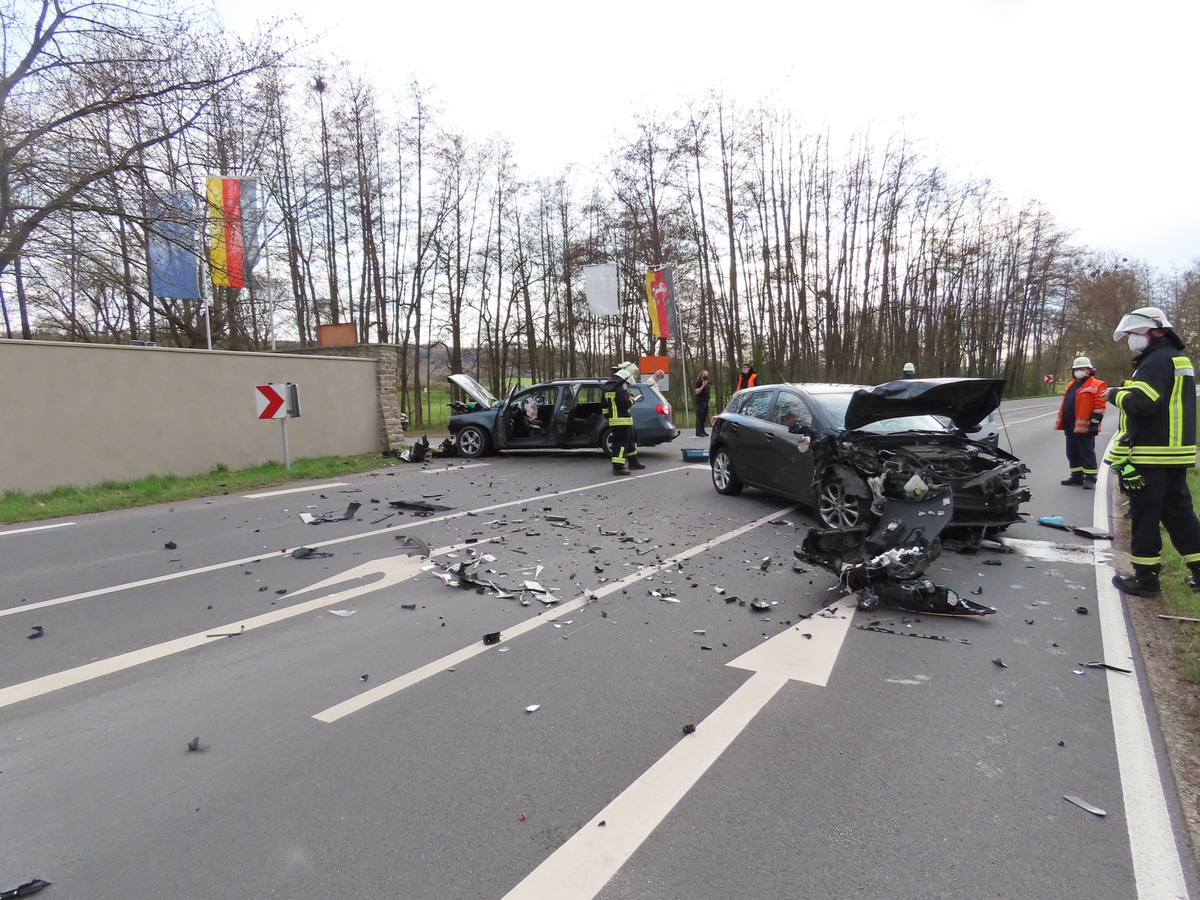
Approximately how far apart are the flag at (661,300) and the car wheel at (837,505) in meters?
19.0

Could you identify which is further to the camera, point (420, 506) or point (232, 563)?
point (420, 506)

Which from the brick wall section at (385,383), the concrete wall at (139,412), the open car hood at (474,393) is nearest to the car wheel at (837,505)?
the open car hood at (474,393)

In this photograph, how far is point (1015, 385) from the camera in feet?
204

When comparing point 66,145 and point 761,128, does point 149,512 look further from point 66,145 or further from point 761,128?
point 761,128

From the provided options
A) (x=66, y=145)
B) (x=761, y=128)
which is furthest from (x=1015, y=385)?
(x=66, y=145)

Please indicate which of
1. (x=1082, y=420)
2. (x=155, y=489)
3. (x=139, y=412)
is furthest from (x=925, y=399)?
(x=139, y=412)

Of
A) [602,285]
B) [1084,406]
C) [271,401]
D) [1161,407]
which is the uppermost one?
[602,285]

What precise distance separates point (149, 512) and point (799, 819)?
9.51 m

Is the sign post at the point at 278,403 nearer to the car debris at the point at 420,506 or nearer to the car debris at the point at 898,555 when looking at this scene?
the car debris at the point at 420,506

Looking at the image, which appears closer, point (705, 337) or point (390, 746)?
point (390, 746)

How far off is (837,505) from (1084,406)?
6144 millimetres

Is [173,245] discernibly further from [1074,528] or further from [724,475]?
[1074,528]

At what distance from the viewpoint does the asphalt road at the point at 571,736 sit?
2.35 meters

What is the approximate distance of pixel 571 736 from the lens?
321cm
